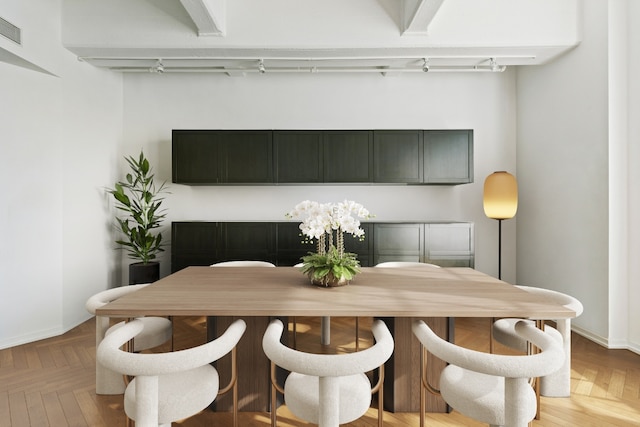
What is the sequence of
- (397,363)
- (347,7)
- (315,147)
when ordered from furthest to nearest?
(315,147)
(347,7)
(397,363)

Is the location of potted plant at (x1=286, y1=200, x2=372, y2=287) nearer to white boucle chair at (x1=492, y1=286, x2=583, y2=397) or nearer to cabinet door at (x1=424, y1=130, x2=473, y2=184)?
white boucle chair at (x1=492, y1=286, x2=583, y2=397)

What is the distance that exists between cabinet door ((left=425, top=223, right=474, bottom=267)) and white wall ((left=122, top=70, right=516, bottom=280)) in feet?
1.67

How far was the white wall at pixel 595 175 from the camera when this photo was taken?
310 centimetres

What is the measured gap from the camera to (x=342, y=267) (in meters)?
2.16

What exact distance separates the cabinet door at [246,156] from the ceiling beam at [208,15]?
1.17 metres

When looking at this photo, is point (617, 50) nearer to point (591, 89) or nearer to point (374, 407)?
point (591, 89)

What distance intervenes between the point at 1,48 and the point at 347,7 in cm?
323

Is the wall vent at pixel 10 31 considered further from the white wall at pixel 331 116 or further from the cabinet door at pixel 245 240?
the cabinet door at pixel 245 240

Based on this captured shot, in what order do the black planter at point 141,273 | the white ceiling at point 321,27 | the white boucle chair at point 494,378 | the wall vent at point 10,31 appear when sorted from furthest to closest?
the black planter at point 141,273 < the white ceiling at point 321,27 < the wall vent at point 10,31 < the white boucle chair at point 494,378

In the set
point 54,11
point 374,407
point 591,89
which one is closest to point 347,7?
point 591,89

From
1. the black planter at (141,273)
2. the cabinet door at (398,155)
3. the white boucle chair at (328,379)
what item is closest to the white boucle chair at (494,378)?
the white boucle chair at (328,379)

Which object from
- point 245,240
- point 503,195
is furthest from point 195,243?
point 503,195

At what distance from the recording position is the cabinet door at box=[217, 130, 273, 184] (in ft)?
13.7

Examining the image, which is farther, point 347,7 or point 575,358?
point 347,7
